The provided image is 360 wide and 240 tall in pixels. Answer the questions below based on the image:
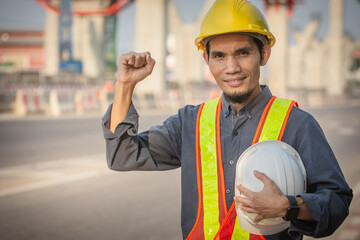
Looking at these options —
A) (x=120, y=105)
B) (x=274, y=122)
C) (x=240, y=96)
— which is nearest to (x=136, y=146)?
(x=120, y=105)

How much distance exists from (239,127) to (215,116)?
14cm

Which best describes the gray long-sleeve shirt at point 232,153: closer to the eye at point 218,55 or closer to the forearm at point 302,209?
the forearm at point 302,209

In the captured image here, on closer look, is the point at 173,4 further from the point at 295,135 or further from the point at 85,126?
the point at 295,135

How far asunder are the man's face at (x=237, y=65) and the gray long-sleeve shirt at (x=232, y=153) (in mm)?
64

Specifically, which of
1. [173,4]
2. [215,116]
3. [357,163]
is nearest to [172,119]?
[215,116]

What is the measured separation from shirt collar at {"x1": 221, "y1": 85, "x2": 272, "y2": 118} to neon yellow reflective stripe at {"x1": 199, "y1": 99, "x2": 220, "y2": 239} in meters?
0.07

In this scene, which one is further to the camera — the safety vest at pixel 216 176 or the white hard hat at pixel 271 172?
the safety vest at pixel 216 176

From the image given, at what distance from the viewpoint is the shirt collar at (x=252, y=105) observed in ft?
6.45

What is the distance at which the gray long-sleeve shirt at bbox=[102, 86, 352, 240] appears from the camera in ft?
5.50

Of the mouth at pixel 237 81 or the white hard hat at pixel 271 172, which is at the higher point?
the mouth at pixel 237 81

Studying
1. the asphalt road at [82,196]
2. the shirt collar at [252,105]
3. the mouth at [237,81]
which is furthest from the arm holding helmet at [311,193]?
the asphalt road at [82,196]

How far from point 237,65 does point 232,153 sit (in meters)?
0.39

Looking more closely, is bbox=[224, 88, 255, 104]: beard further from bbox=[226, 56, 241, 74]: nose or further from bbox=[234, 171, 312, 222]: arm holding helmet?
bbox=[234, 171, 312, 222]: arm holding helmet

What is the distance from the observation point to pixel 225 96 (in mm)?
2037
